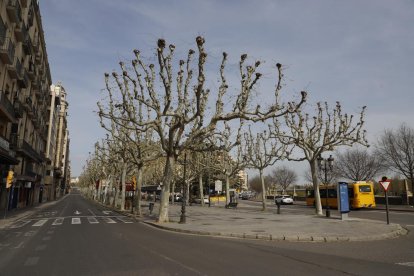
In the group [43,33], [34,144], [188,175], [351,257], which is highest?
[43,33]

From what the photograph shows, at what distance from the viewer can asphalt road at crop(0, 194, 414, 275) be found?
779cm

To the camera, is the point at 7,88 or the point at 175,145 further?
the point at 7,88

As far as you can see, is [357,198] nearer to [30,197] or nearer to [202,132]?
[202,132]

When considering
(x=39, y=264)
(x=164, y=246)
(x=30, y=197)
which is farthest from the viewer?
(x=30, y=197)

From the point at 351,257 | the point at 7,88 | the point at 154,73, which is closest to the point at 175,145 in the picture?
the point at 154,73

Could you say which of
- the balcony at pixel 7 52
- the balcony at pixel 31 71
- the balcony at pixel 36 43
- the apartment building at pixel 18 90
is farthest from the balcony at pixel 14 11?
Answer: the balcony at pixel 36 43

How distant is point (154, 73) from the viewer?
20812mm

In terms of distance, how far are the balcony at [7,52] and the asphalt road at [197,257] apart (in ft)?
57.2

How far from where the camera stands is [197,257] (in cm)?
941

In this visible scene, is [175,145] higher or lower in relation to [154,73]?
lower

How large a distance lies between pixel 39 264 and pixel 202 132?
1313 centimetres

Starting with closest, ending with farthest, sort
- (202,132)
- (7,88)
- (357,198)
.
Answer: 1. (202,132)
2. (7,88)
3. (357,198)

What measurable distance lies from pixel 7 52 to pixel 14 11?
3.72m

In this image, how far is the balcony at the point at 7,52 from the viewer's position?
25.5 m
